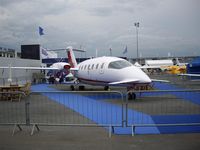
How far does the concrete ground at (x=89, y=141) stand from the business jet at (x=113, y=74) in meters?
6.32

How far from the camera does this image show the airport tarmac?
262 inches

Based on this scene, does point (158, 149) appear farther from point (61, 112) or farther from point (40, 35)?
point (40, 35)

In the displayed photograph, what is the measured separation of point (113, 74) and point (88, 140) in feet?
34.4

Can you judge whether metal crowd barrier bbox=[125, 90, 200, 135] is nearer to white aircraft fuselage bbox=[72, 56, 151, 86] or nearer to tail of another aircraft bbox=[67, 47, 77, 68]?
white aircraft fuselage bbox=[72, 56, 151, 86]

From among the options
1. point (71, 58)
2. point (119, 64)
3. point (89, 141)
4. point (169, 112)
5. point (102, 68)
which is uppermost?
point (71, 58)

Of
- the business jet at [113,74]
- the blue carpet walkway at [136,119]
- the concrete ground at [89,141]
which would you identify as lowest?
the concrete ground at [89,141]

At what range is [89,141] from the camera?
281 inches

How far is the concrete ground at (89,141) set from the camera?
6633mm

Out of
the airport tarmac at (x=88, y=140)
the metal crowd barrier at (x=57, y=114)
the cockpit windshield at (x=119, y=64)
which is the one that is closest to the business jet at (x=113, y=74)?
the cockpit windshield at (x=119, y=64)

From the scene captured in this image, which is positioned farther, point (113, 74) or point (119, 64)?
point (119, 64)

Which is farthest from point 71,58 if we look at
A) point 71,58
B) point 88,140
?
point 88,140

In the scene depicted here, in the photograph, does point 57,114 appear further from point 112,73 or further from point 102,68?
point 102,68

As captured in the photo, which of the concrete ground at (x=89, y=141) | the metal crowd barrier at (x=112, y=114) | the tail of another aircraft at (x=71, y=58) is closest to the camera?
the concrete ground at (x=89, y=141)

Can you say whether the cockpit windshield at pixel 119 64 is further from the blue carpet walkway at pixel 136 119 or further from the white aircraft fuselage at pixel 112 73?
A: the blue carpet walkway at pixel 136 119
